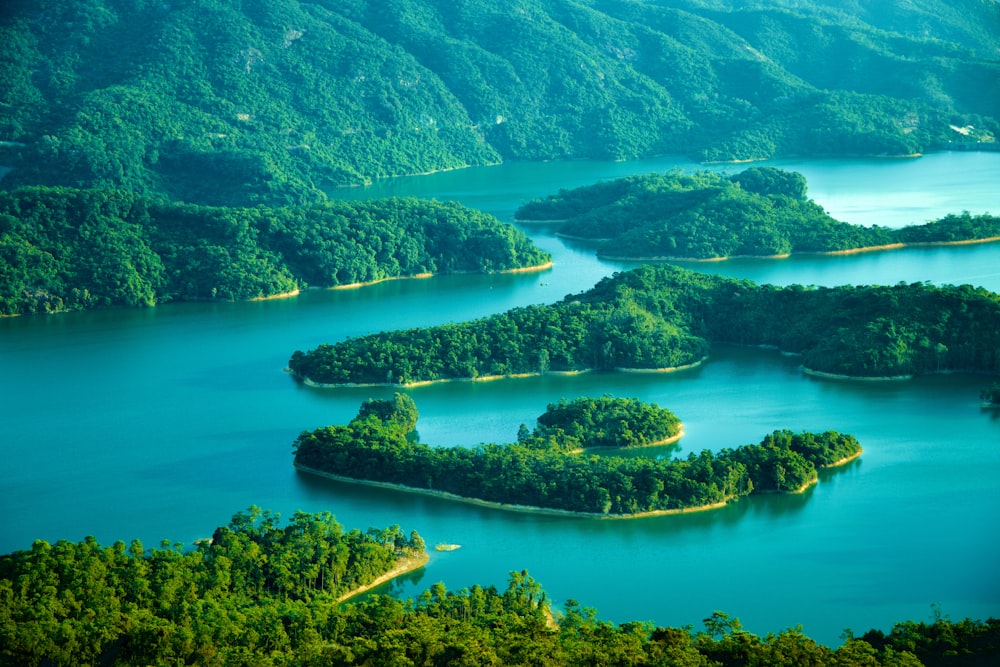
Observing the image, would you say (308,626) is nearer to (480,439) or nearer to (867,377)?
(480,439)

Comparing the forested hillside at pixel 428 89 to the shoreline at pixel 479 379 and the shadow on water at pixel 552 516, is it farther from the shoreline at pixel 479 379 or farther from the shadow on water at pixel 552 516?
the shadow on water at pixel 552 516

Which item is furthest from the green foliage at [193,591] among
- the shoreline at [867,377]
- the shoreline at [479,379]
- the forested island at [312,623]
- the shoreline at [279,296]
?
the shoreline at [279,296]

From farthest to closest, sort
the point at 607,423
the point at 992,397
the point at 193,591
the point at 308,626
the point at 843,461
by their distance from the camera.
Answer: the point at 992,397
the point at 607,423
the point at 843,461
the point at 193,591
the point at 308,626

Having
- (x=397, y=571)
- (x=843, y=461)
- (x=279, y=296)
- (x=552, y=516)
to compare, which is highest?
(x=279, y=296)

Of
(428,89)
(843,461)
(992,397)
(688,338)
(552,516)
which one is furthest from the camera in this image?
(428,89)

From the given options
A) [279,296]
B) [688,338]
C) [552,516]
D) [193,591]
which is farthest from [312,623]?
[279,296]

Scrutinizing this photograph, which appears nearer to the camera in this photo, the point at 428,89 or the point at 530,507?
the point at 530,507

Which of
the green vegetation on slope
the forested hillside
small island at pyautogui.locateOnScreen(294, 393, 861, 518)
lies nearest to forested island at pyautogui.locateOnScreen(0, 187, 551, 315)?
the forested hillside

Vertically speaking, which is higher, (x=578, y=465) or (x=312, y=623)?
(x=578, y=465)
